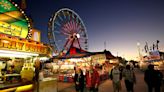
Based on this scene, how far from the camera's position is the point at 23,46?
6113mm

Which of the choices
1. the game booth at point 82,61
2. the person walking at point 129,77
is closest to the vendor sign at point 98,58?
the game booth at point 82,61

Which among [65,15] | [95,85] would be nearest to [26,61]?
[95,85]

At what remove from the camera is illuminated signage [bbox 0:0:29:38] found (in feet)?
20.4

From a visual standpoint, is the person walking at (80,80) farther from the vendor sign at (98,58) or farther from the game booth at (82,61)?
the vendor sign at (98,58)

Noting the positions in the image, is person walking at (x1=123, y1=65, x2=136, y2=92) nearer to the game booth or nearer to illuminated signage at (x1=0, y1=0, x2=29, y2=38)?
illuminated signage at (x1=0, y1=0, x2=29, y2=38)

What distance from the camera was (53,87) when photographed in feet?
27.8

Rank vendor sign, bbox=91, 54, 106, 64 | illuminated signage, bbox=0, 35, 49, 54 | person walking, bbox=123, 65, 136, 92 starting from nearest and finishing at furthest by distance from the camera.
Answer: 1. illuminated signage, bbox=0, 35, 49, 54
2. person walking, bbox=123, 65, 136, 92
3. vendor sign, bbox=91, 54, 106, 64

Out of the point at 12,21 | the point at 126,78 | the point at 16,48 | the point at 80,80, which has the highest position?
the point at 12,21

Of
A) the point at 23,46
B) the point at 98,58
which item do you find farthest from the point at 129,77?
the point at 98,58

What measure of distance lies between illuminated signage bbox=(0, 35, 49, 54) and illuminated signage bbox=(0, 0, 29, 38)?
0.74 metres

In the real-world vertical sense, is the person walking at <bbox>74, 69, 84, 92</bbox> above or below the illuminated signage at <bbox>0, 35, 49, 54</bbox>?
below

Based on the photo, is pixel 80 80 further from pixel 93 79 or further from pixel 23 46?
pixel 23 46

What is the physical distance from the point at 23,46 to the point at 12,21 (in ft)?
4.25

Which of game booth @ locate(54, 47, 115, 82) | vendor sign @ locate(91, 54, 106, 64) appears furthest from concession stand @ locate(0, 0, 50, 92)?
vendor sign @ locate(91, 54, 106, 64)
